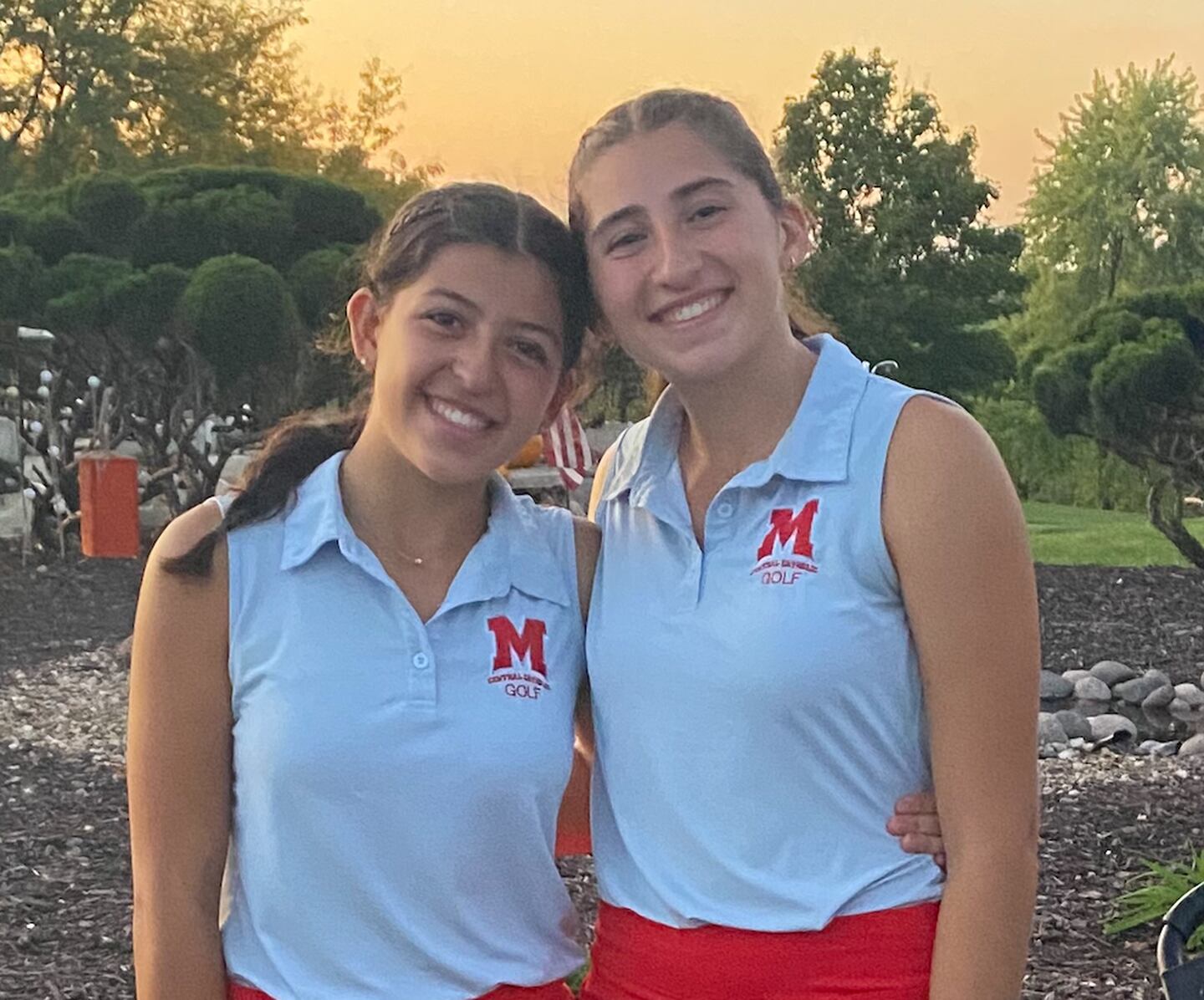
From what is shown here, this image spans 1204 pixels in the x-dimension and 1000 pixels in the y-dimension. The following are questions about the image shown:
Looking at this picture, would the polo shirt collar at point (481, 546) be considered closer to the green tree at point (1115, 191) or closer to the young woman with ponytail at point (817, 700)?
the young woman with ponytail at point (817, 700)

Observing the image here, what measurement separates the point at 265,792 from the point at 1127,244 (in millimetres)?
24043

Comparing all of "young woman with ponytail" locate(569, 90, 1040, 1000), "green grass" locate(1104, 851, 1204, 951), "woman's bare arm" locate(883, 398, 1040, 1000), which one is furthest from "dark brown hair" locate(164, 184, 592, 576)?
"green grass" locate(1104, 851, 1204, 951)

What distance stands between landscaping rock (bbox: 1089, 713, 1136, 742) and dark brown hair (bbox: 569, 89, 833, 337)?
244 inches

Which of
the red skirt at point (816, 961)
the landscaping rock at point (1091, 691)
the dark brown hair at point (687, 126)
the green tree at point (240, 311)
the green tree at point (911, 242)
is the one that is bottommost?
the landscaping rock at point (1091, 691)

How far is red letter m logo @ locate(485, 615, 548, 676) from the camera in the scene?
6.04 ft

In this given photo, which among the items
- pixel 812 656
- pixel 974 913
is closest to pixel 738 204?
pixel 812 656

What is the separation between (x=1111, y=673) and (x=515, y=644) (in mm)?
8011

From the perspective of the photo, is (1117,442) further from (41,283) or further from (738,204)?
(738,204)

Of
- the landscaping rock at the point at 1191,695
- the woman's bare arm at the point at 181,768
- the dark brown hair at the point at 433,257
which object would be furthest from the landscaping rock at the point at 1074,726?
the woman's bare arm at the point at 181,768

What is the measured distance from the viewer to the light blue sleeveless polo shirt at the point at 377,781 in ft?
5.73

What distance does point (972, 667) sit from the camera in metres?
1.69

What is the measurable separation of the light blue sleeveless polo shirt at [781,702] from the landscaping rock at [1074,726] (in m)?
6.19

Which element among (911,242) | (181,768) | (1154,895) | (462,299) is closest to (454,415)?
(462,299)

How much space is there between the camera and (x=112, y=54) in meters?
26.8
